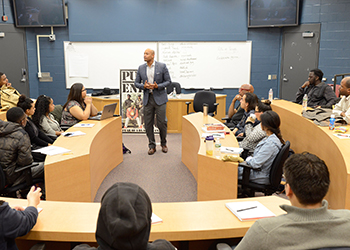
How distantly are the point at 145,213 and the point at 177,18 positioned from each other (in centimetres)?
859

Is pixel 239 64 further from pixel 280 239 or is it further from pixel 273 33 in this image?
pixel 280 239

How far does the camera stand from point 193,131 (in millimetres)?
4906

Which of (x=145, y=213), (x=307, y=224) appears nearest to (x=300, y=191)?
(x=307, y=224)

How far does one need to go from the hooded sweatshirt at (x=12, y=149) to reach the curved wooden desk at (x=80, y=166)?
261 mm

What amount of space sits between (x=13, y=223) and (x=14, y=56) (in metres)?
8.46

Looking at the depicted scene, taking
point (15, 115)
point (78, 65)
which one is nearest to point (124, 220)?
point (15, 115)

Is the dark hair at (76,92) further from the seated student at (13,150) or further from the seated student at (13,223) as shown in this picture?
the seated student at (13,223)

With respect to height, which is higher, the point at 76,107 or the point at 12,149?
the point at 76,107

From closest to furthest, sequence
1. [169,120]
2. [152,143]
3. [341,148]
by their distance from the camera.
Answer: [341,148], [152,143], [169,120]

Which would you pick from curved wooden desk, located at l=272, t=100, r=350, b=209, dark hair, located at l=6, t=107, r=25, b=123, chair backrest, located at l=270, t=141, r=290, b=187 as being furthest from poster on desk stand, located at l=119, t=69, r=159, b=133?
chair backrest, located at l=270, t=141, r=290, b=187

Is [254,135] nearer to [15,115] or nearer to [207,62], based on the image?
[15,115]

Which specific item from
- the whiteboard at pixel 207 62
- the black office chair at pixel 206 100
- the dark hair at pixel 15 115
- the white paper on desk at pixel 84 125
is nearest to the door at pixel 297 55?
the whiteboard at pixel 207 62

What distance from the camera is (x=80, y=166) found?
138 inches

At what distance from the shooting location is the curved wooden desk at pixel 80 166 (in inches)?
128
